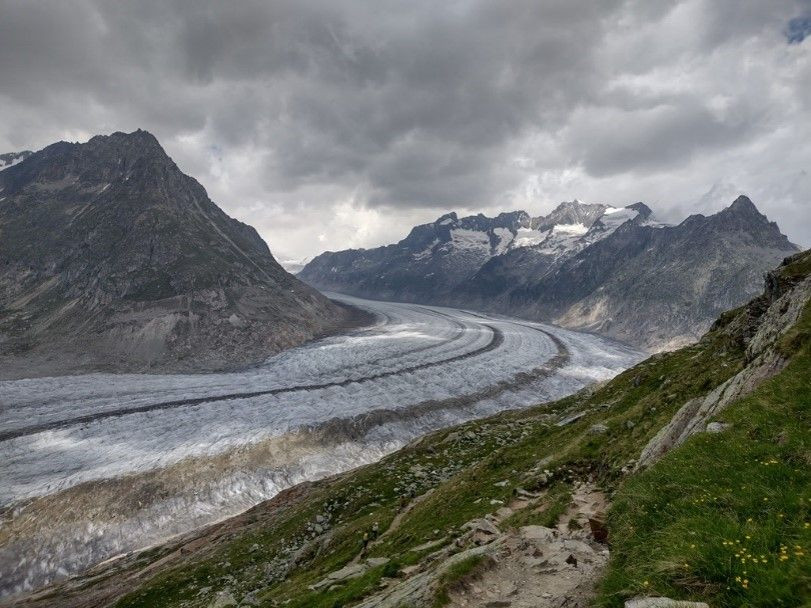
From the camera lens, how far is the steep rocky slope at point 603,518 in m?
7.00

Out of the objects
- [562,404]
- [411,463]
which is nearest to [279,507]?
[411,463]

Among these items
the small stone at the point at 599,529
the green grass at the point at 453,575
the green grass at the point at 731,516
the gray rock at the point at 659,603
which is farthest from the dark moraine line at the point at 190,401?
the gray rock at the point at 659,603

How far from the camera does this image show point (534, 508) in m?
16.5

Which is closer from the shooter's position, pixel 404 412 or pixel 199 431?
pixel 199 431

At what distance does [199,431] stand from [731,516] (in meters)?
88.6

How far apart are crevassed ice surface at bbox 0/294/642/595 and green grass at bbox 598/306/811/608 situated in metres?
62.6

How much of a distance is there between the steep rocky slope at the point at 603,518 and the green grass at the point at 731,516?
3cm

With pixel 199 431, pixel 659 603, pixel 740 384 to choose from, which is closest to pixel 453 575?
pixel 659 603

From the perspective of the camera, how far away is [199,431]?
8231 centimetres

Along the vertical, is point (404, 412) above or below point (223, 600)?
below

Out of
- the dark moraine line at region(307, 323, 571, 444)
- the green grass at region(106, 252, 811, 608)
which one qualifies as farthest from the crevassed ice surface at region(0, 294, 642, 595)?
the green grass at region(106, 252, 811, 608)

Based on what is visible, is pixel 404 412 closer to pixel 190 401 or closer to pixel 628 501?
pixel 190 401

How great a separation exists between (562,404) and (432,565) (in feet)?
138

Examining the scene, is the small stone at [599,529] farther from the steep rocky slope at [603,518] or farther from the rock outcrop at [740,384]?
the rock outcrop at [740,384]
